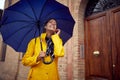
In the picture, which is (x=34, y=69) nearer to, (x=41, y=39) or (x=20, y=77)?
(x=41, y=39)

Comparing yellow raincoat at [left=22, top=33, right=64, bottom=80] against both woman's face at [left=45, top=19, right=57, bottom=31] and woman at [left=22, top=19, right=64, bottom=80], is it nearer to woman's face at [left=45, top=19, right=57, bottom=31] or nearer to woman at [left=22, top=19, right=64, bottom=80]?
woman at [left=22, top=19, right=64, bottom=80]

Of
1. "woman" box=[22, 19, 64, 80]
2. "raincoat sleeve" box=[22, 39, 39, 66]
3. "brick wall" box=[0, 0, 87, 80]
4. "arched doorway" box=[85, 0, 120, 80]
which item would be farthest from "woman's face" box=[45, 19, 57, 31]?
"brick wall" box=[0, 0, 87, 80]

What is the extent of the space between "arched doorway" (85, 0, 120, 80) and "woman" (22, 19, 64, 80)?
2.22 m

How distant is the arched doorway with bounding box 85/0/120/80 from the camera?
461 centimetres

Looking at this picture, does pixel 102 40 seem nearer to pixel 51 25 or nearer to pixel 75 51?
pixel 75 51

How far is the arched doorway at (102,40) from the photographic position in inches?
182

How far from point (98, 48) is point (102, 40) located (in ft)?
0.88

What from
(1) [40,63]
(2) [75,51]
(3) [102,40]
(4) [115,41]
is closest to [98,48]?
(3) [102,40]

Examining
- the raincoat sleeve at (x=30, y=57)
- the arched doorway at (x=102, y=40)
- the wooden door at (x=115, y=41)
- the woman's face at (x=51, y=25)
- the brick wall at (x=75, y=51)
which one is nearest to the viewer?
the raincoat sleeve at (x=30, y=57)

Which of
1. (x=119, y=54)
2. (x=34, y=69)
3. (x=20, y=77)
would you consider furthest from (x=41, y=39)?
(x=20, y=77)

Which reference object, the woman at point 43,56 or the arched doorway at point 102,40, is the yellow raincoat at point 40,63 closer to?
the woman at point 43,56

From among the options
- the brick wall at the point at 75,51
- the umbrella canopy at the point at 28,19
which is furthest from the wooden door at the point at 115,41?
the umbrella canopy at the point at 28,19

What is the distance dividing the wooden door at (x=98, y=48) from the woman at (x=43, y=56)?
2304mm

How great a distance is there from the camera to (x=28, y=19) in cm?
299
